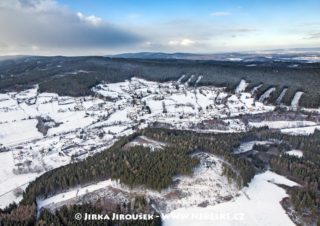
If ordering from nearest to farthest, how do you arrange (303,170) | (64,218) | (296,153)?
→ (64,218) → (303,170) → (296,153)

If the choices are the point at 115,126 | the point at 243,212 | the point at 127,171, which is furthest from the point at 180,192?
the point at 115,126

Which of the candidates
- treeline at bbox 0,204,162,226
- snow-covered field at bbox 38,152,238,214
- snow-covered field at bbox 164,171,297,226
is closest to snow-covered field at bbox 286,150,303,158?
snow-covered field at bbox 164,171,297,226

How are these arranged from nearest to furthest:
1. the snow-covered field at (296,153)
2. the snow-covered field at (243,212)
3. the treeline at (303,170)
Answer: the snow-covered field at (243,212), the treeline at (303,170), the snow-covered field at (296,153)

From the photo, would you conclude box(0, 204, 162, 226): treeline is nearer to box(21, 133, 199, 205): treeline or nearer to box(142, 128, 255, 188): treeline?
box(21, 133, 199, 205): treeline

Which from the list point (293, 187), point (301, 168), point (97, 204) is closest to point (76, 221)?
point (97, 204)

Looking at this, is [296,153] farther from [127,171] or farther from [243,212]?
[127,171]

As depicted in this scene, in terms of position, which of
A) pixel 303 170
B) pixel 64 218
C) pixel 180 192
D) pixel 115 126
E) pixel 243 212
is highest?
pixel 303 170

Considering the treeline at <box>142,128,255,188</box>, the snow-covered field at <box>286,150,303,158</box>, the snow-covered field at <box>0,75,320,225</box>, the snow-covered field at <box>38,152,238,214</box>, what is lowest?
the snow-covered field at <box>0,75,320,225</box>

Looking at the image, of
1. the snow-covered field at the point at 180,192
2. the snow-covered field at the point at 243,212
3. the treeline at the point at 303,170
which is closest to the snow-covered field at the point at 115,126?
the snow-covered field at the point at 180,192

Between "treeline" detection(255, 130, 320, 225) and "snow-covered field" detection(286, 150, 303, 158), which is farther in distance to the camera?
"snow-covered field" detection(286, 150, 303, 158)

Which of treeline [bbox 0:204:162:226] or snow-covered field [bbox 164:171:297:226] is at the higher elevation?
treeline [bbox 0:204:162:226]

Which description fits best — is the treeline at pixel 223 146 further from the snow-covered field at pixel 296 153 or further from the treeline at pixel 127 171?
the snow-covered field at pixel 296 153
